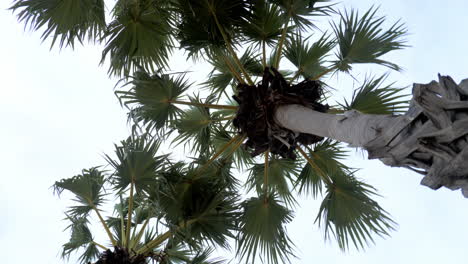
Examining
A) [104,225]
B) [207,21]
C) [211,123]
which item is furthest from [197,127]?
[104,225]

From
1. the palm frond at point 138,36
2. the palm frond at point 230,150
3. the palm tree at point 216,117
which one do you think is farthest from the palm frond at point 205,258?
the palm frond at point 138,36

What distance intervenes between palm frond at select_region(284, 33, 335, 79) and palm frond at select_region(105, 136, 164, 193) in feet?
7.18

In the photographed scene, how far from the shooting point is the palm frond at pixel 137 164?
480cm

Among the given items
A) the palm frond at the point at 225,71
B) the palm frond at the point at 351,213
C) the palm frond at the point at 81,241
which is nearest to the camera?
the palm frond at the point at 351,213

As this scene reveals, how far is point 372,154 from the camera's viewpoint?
239 cm

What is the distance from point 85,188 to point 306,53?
3555 millimetres

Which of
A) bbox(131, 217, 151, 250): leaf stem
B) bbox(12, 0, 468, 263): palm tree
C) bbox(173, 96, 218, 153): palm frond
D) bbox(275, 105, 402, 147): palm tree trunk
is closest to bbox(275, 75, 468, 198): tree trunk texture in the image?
bbox(275, 105, 402, 147): palm tree trunk

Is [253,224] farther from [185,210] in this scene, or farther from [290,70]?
[290,70]

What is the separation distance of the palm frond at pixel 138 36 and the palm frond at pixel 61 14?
0.25 meters

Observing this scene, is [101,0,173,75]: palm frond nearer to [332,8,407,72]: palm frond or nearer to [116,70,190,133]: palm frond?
[116,70,190,133]: palm frond

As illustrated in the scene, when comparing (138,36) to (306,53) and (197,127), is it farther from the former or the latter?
(306,53)

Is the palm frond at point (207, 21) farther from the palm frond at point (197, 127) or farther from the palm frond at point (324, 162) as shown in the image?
the palm frond at point (324, 162)

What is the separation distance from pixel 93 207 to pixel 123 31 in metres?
2.42

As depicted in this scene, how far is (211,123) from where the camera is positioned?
565 cm
